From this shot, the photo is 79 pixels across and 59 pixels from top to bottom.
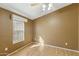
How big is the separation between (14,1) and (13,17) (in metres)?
0.45

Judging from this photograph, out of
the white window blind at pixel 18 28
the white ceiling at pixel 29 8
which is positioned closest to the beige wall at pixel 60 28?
the white ceiling at pixel 29 8

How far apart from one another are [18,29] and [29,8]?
18.7 inches

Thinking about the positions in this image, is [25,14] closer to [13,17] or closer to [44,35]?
[13,17]

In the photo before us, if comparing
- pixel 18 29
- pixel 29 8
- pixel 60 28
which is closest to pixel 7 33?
pixel 18 29

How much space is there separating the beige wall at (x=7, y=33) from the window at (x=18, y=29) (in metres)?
0.08

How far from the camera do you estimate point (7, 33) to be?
1.90 meters

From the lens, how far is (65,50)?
6.30 feet

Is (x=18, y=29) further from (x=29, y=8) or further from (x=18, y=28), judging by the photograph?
(x=29, y=8)

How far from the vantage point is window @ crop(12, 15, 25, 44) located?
6.42 feet

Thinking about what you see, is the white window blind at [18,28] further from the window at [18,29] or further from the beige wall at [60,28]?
the beige wall at [60,28]

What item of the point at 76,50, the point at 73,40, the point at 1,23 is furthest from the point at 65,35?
the point at 1,23

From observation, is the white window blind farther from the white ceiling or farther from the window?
the white ceiling

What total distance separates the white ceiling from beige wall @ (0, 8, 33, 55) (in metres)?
0.12

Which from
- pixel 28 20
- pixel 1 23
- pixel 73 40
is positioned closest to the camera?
pixel 1 23
